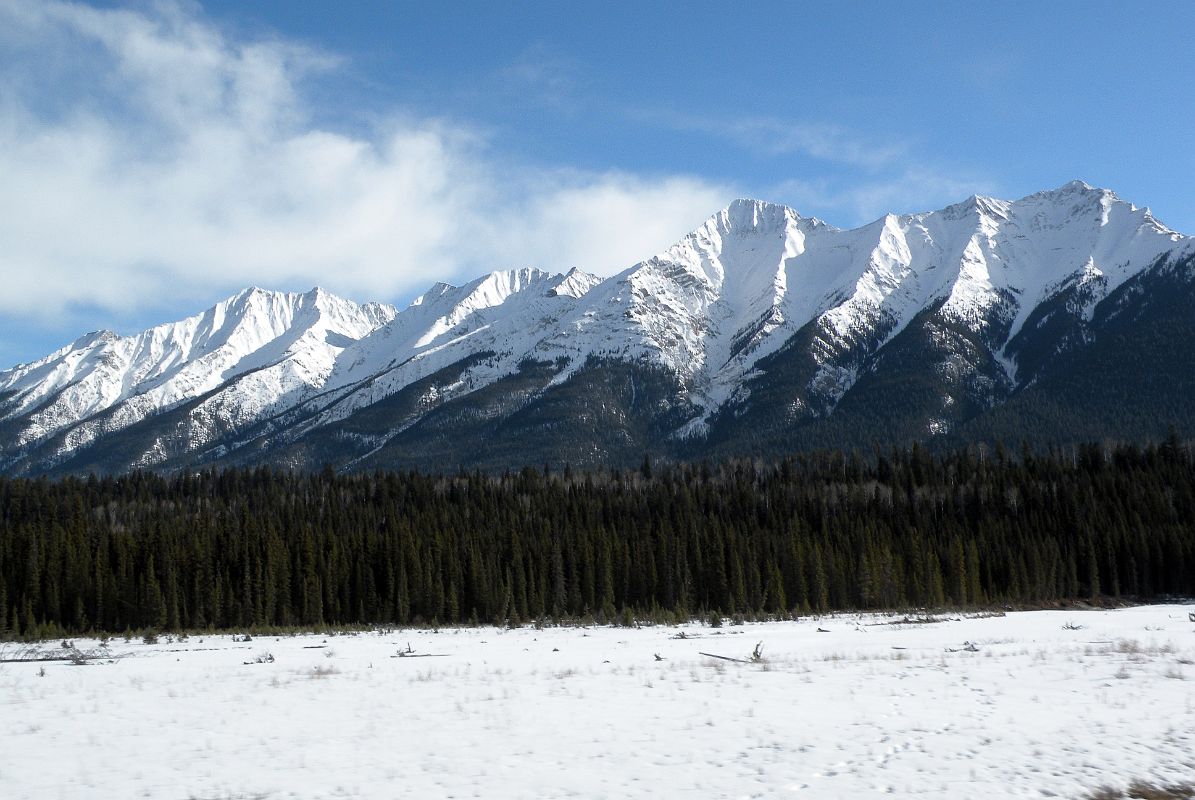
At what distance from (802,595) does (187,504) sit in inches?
4556

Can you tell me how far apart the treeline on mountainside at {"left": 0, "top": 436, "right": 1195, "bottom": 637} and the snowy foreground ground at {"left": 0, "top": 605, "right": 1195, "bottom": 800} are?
45174 millimetres

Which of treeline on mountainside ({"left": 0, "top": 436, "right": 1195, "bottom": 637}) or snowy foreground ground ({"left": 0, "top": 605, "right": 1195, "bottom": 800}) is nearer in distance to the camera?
snowy foreground ground ({"left": 0, "top": 605, "right": 1195, "bottom": 800})

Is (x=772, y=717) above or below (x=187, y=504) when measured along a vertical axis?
below

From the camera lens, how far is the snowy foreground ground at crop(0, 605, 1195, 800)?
15344 millimetres

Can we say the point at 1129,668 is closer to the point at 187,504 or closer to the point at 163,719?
the point at 163,719

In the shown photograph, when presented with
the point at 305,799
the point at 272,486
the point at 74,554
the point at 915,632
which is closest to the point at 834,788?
the point at 305,799

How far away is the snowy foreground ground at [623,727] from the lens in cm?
1534

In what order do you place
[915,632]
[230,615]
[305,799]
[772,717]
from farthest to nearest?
[230,615] → [915,632] → [772,717] → [305,799]

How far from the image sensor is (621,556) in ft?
328

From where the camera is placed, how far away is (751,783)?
49.4ft

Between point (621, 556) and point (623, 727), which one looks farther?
point (621, 556)

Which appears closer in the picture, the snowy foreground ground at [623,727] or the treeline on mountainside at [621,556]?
the snowy foreground ground at [623,727]

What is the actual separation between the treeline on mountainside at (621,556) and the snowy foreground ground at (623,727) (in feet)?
148

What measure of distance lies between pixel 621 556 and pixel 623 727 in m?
80.5
